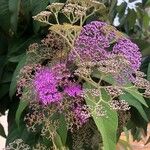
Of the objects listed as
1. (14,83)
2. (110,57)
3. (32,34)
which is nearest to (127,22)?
(32,34)

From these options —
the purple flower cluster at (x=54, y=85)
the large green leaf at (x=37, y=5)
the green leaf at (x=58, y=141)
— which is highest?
the purple flower cluster at (x=54, y=85)

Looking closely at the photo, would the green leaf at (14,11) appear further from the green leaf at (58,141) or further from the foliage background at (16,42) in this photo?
the green leaf at (58,141)

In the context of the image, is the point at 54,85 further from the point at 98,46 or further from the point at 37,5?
the point at 37,5

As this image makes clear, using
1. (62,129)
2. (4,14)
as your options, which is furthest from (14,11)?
(62,129)

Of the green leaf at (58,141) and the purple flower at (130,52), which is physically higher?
the purple flower at (130,52)

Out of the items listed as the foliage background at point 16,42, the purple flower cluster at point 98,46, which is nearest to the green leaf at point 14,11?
the foliage background at point 16,42

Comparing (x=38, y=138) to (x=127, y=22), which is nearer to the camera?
(x=38, y=138)

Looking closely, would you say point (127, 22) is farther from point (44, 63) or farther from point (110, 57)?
point (110, 57)
